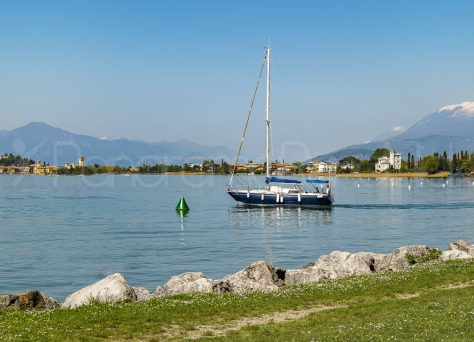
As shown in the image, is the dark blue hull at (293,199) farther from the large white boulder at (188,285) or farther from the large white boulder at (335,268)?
the large white boulder at (188,285)

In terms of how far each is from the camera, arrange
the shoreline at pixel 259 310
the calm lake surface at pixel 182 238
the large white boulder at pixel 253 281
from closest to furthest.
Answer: the shoreline at pixel 259 310, the large white boulder at pixel 253 281, the calm lake surface at pixel 182 238

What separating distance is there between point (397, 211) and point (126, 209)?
4445 cm

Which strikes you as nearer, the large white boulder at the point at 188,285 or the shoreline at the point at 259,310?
the shoreline at the point at 259,310

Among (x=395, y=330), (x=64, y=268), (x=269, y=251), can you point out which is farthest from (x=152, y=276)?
(x=395, y=330)

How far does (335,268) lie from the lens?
32969 millimetres

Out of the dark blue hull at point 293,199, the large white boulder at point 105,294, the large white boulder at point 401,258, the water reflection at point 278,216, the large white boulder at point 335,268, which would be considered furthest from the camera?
the dark blue hull at point 293,199

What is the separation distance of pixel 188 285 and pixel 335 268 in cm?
893

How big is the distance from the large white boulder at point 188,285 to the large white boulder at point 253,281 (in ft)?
1.59

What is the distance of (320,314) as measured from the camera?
20734 mm

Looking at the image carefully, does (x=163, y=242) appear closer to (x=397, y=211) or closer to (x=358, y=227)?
(x=358, y=227)

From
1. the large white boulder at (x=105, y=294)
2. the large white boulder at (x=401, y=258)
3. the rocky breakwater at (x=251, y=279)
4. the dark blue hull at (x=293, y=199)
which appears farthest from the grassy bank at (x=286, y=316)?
the dark blue hull at (x=293, y=199)

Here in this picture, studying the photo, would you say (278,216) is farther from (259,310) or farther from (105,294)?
(259,310)

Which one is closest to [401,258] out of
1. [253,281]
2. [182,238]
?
[253,281]

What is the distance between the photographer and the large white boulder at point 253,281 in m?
28.0
